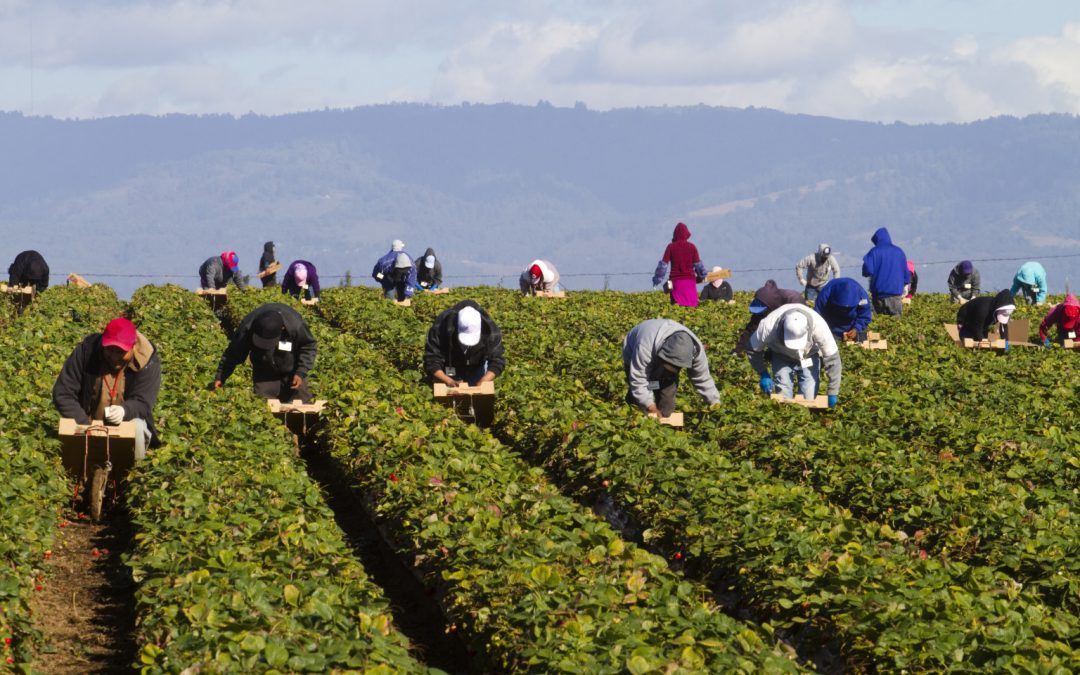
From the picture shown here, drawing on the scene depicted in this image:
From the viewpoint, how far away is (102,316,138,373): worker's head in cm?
1220

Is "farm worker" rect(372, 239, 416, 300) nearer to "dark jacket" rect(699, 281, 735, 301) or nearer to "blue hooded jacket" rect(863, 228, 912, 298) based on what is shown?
"dark jacket" rect(699, 281, 735, 301)

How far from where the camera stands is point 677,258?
27.9 m

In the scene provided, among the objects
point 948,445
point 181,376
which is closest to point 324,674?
point 948,445

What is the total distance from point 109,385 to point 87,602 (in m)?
2.56

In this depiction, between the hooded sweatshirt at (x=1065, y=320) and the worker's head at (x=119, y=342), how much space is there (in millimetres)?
15231

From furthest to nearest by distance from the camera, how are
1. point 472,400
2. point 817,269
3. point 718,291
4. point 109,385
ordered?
1. point 718,291
2. point 817,269
3. point 472,400
4. point 109,385

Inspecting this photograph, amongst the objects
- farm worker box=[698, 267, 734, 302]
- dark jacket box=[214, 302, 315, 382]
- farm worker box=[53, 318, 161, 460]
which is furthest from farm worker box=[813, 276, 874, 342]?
farm worker box=[698, 267, 734, 302]

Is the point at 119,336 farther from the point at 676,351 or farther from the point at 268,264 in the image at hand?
the point at 268,264

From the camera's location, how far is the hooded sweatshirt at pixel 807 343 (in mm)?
16594

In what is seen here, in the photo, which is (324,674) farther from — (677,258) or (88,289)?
(88,289)

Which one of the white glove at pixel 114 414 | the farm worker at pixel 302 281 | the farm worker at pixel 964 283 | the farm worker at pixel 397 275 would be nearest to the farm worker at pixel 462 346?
the white glove at pixel 114 414

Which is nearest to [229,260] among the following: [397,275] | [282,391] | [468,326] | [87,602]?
[397,275]

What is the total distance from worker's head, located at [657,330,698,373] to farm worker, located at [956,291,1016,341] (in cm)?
978

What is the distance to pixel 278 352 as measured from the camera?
15.8 metres
